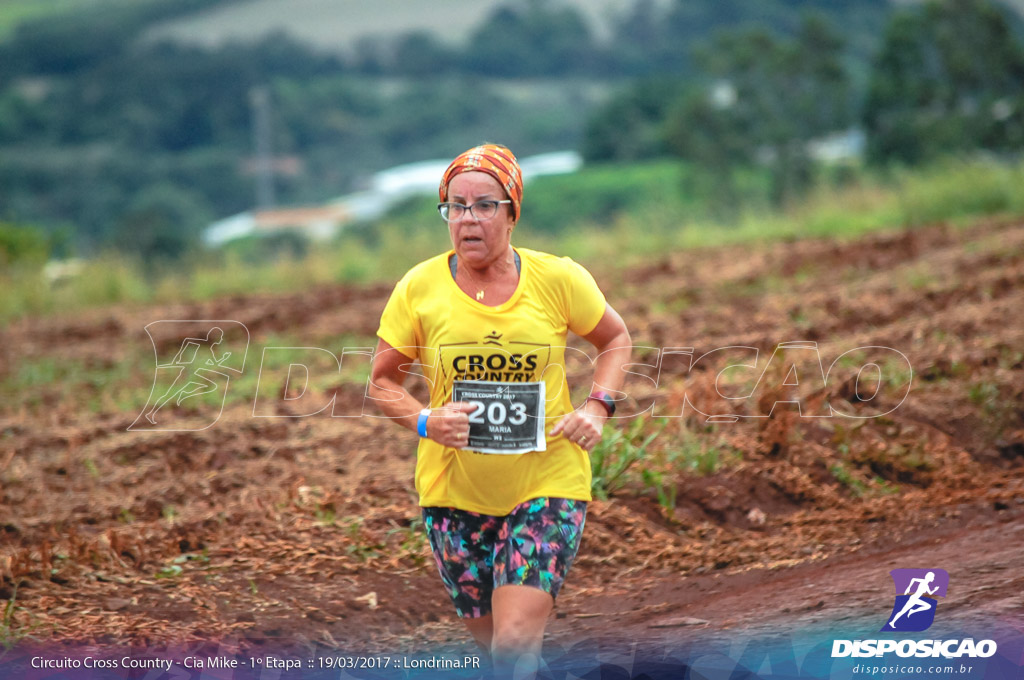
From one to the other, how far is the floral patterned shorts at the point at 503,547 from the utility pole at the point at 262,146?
69.7 meters

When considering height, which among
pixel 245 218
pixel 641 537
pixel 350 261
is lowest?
pixel 641 537

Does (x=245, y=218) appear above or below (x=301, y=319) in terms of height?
above

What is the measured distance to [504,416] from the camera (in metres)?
3.77

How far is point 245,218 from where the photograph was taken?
69688 millimetres

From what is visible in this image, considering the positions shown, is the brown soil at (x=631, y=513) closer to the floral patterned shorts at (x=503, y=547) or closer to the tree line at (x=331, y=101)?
the floral patterned shorts at (x=503, y=547)

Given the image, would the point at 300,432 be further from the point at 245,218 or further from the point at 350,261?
the point at 245,218

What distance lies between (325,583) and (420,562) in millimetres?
433

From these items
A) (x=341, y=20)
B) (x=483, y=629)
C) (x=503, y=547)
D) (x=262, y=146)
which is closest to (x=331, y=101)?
(x=262, y=146)

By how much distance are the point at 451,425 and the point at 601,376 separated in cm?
55

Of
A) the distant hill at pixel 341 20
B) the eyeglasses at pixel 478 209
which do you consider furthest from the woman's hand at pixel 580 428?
the distant hill at pixel 341 20

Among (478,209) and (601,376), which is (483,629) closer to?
(601,376)

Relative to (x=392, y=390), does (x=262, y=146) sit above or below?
above

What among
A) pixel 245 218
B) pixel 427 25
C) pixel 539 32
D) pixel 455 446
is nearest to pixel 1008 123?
pixel 455 446

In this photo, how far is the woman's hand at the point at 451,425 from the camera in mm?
3703
